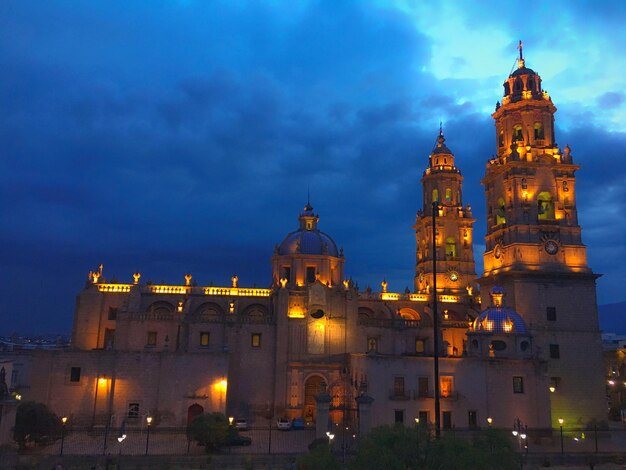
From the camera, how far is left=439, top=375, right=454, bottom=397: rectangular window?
127ft

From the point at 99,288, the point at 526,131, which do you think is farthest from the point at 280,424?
the point at 526,131

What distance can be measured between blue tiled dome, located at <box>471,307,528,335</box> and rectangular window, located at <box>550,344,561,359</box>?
14.0ft

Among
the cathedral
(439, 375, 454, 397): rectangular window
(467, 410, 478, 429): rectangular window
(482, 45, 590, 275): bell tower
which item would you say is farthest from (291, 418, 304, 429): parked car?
(482, 45, 590, 275): bell tower

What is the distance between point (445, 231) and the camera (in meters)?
65.7

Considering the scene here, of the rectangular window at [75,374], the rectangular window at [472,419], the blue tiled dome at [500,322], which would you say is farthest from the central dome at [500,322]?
the rectangular window at [75,374]

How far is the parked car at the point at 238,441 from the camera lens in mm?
32853

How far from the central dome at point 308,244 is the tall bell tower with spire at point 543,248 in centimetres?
1524

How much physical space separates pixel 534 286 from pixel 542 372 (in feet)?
29.9

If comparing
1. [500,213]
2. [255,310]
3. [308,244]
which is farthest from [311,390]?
[500,213]

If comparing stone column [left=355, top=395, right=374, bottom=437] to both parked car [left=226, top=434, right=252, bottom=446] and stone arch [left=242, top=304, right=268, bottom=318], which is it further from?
stone arch [left=242, top=304, right=268, bottom=318]

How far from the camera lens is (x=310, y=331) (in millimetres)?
48812

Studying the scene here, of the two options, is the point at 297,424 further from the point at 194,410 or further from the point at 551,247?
the point at 551,247

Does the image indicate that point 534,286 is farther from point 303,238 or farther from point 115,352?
point 115,352

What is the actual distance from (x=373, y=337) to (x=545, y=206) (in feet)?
65.3
